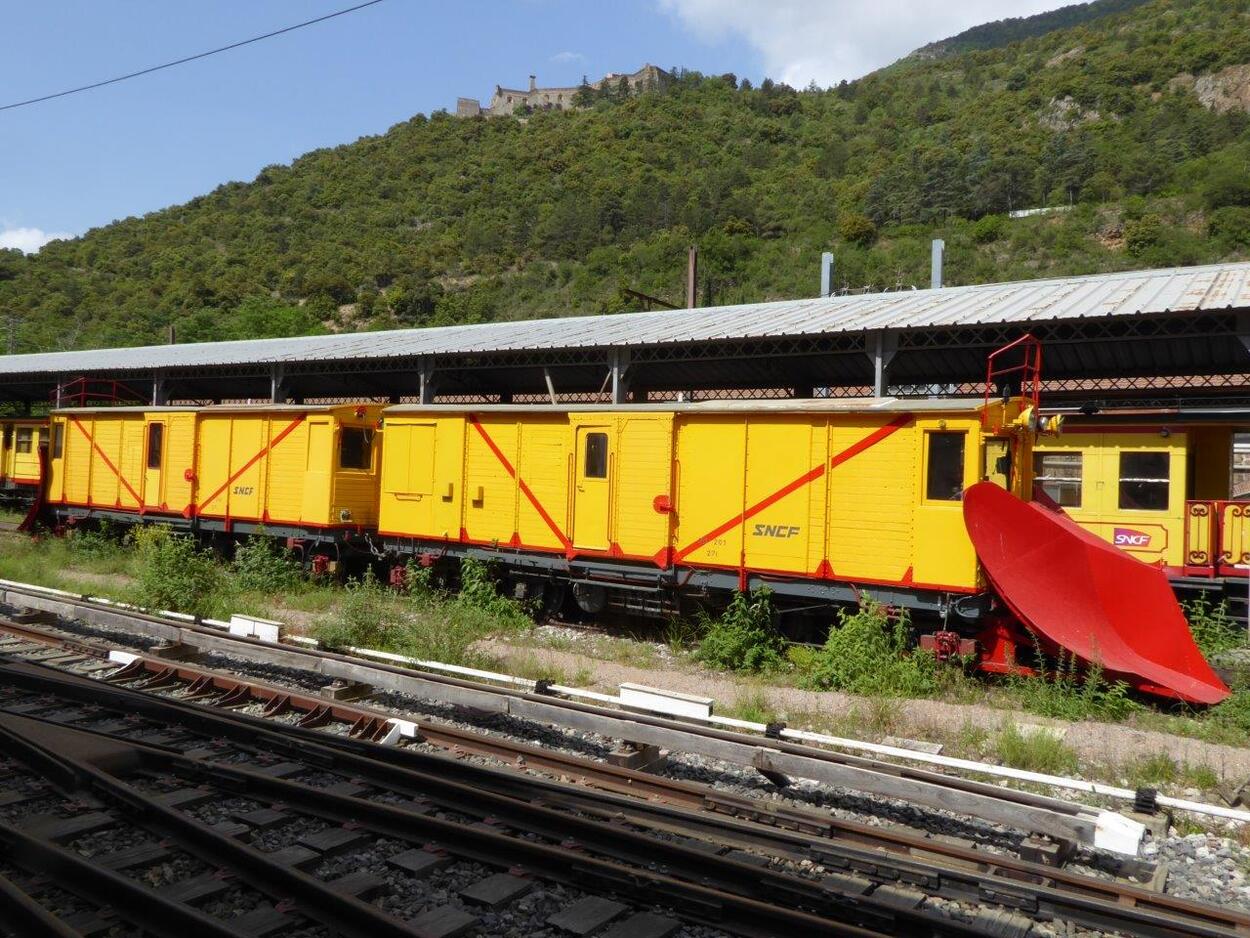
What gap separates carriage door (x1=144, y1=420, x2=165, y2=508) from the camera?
19016 mm

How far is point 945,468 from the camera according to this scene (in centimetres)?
1072

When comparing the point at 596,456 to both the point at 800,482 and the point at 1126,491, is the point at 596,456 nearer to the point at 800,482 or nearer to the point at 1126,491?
the point at 800,482

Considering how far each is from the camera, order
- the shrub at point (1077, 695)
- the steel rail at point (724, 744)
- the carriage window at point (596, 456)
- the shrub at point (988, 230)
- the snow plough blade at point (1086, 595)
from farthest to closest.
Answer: the shrub at point (988, 230), the carriage window at point (596, 456), the snow plough blade at point (1086, 595), the shrub at point (1077, 695), the steel rail at point (724, 744)

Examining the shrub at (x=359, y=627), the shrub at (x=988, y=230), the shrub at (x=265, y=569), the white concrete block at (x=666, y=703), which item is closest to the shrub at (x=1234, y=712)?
the white concrete block at (x=666, y=703)

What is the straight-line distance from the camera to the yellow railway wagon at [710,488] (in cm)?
1078

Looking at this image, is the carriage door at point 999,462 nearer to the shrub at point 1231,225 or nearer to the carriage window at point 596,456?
the carriage window at point 596,456

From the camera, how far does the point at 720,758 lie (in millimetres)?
7152

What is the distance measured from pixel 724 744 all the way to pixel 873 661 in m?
3.85

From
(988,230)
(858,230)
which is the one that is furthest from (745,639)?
(858,230)

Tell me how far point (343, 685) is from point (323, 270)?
300 feet

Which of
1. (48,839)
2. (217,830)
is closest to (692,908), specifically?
(217,830)

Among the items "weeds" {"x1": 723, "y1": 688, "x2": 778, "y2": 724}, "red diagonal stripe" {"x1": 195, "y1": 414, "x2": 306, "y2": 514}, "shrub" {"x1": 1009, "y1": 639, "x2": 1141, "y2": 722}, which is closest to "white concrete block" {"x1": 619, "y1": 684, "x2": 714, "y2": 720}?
"weeds" {"x1": 723, "y1": 688, "x2": 778, "y2": 724}

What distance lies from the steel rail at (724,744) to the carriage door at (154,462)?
30.0 ft

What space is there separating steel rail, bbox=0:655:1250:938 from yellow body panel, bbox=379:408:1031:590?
5.41 m
